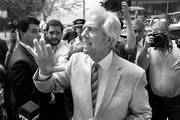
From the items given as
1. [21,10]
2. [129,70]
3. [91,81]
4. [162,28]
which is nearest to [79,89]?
[91,81]

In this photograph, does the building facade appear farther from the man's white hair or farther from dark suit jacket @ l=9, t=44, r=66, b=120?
the man's white hair

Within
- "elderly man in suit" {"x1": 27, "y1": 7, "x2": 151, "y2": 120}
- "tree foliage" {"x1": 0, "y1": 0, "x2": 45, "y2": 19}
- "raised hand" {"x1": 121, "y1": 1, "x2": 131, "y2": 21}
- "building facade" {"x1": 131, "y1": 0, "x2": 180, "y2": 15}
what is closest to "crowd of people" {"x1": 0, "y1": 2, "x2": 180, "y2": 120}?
"elderly man in suit" {"x1": 27, "y1": 7, "x2": 151, "y2": 120}

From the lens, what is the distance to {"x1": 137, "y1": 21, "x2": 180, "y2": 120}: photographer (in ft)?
10.1

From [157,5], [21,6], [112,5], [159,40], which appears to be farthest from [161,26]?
[157,5]

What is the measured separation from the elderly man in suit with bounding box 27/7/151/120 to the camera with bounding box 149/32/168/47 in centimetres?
124

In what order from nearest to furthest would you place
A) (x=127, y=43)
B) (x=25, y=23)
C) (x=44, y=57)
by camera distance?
(x=44, y=57) → (x=25, y=23) → (x=127, y=43)

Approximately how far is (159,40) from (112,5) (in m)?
0.68

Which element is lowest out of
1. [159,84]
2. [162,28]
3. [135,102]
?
[159,84]

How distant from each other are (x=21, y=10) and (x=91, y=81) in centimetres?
2269

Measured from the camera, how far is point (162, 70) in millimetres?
3129

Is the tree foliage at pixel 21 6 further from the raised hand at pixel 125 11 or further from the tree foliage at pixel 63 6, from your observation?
the raised hand at pixel 125 11

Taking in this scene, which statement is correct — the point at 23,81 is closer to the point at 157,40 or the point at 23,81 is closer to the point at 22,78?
the point at 22,78

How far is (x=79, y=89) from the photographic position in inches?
75.5

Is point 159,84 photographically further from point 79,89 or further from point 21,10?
point 21,10
